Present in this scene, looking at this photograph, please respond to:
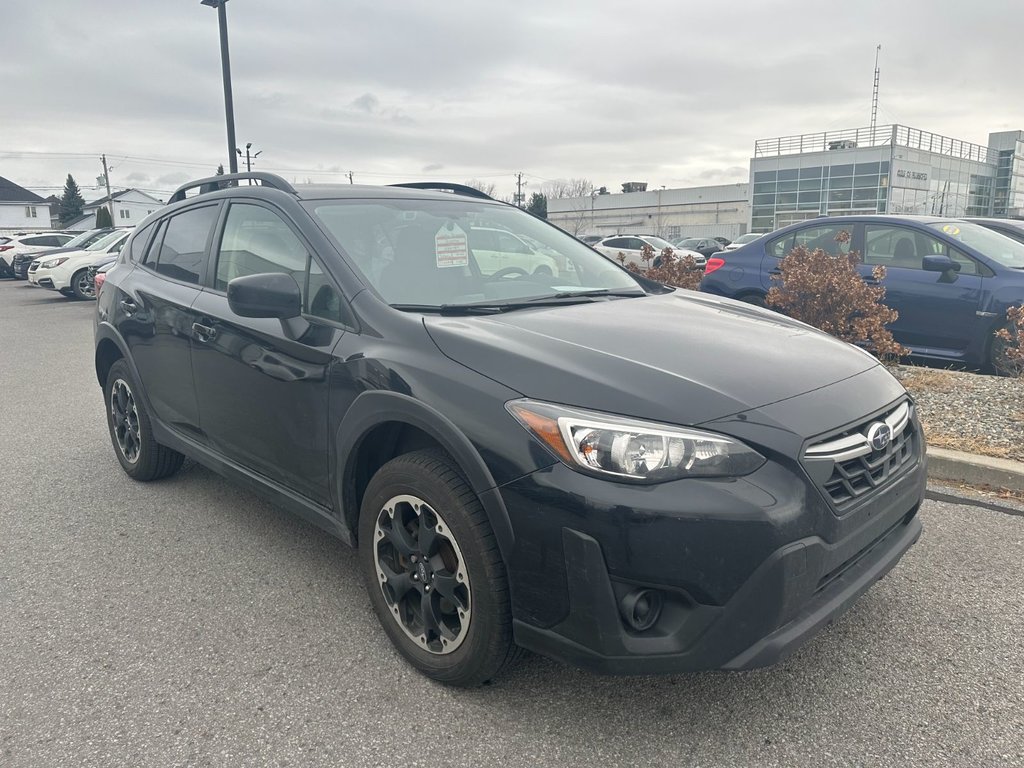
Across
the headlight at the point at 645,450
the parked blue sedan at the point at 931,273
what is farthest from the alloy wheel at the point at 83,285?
the headlight at the point at 645,450

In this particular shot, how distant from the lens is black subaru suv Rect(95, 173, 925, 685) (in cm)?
209

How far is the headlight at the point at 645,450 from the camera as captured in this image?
82.4 inches

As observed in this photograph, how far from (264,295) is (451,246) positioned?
0.90 metres

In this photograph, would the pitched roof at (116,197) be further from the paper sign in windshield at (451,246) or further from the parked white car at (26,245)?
the paper sign in windshield at (451,246)

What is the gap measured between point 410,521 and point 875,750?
5.31ft

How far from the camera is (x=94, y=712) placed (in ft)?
8.14

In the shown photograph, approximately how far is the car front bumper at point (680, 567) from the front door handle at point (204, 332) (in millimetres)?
1979

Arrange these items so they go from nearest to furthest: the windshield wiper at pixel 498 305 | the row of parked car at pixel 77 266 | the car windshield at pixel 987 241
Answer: the windshield wiper at pixel 498 305, the car windshield at pixel 987 241, the row of parked car at pixel 77 266

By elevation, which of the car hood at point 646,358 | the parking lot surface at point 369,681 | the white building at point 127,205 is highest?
the white building at point 127,205

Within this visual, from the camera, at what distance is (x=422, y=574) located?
2.57 metres

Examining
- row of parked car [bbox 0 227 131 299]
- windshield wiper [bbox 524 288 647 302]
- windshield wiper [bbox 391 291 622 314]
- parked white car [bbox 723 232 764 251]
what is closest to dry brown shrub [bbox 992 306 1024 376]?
parked white car [bbox 723 232 764 251]

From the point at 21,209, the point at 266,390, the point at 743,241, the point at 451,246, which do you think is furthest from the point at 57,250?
the point at 21,209

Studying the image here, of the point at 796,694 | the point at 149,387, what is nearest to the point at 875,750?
the point at 796,694

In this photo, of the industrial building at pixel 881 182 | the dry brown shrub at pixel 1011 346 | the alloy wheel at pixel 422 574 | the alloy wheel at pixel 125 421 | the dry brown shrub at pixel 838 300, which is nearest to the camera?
the alloy wheel at pixel 422 574
